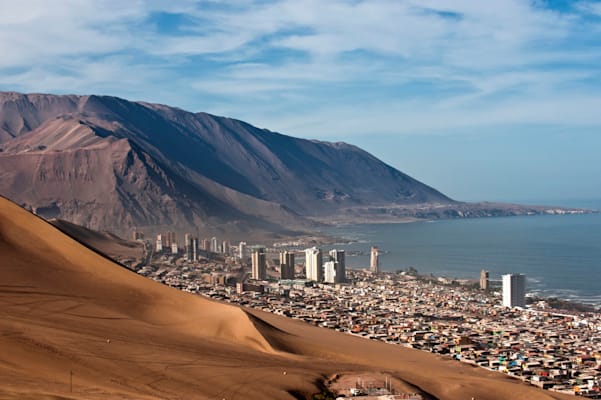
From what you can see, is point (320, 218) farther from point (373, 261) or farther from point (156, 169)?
point (373, 261)

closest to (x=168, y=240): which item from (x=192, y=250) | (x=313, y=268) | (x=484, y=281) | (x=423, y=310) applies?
(x=192, y=250)

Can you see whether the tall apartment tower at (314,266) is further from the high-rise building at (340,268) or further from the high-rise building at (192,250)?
the high-rise building at (192,250)

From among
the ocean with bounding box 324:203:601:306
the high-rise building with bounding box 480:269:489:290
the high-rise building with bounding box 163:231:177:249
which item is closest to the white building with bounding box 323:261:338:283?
the high-rise building with bounding box 480:269:489:290

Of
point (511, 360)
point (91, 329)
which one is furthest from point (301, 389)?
point (511, 360)

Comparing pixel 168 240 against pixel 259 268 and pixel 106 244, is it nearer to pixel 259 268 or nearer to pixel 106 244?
pixel 106 244

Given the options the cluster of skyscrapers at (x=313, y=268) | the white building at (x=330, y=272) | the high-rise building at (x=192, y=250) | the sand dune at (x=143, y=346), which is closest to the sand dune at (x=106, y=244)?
the high-rise building at (x=192, y=250)
